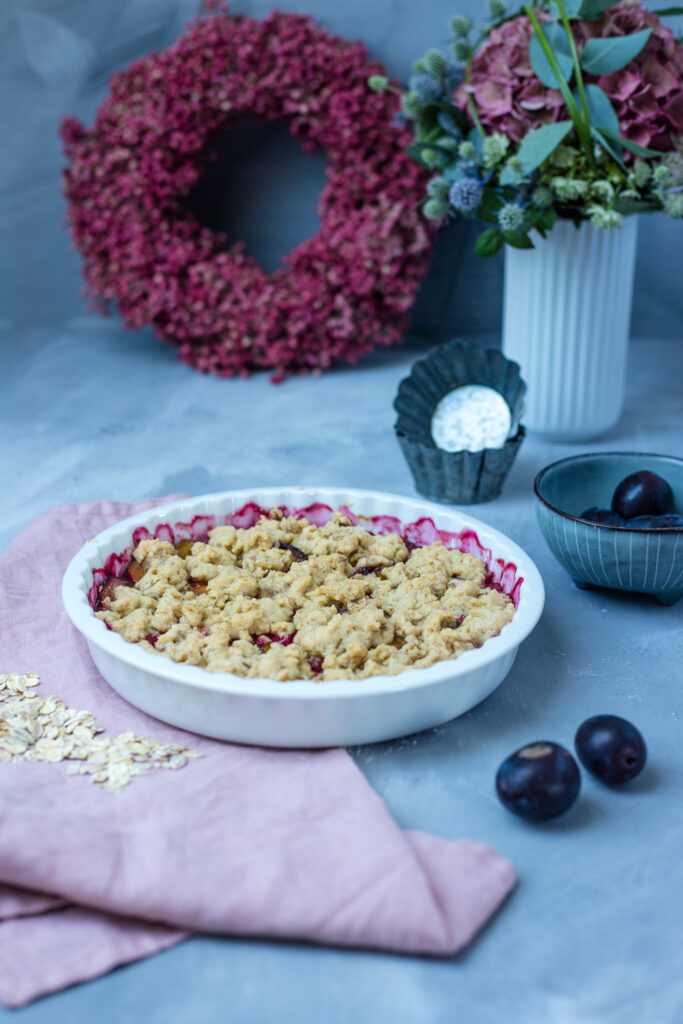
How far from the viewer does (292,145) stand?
2.58 meters

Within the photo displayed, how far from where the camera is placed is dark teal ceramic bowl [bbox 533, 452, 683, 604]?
1.29 m

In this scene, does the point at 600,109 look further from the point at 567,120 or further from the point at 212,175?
the point at 212,175

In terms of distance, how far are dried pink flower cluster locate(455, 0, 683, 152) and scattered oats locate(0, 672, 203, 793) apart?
1259 millimetres

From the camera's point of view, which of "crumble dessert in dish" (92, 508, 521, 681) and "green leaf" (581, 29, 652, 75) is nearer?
"crumble dessert in dish" (92, 508, 521, 681)

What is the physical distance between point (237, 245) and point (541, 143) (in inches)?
39.8

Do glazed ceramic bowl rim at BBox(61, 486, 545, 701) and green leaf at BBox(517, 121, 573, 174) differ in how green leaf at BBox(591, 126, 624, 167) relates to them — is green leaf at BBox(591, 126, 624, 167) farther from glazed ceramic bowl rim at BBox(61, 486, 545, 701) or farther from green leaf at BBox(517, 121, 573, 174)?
glazed ceramic bowl rim at BBox(61, 486, 545, 701)

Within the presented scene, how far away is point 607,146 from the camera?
1652 mm

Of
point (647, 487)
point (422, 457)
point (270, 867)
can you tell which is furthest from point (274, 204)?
point (270, 867)

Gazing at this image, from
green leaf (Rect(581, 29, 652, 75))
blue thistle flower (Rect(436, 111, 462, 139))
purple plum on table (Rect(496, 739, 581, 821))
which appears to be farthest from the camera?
blue thistle flower (Rect(436, 111, 462, 139))

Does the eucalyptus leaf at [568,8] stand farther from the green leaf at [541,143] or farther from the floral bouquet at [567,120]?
the green leaf at [541,143]

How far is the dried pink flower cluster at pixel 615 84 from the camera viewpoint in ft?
5.47

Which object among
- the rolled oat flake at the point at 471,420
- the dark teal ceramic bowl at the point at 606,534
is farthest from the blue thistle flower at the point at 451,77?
the dark teal ceramic bowl at the point at 606,534

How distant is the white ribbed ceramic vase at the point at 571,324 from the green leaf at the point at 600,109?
201mm

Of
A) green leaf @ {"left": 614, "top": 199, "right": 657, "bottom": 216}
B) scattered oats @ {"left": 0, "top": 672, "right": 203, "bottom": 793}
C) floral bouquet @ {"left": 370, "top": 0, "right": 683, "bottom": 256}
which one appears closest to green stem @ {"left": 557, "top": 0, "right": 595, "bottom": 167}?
floral bouquet @ {"left": 370, "top": 0, "right": 683, "bottom": 256}
